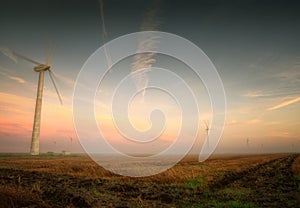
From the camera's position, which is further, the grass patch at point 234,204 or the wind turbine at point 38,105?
the wind turbine at point 38,105

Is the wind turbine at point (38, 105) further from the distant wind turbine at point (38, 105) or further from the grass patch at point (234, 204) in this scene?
the grass patch at point (234, 204)

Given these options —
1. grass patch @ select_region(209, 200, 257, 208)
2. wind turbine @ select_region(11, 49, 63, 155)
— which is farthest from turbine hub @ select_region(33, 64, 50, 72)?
grass patch @ select_region(209, 200, 257, 208)

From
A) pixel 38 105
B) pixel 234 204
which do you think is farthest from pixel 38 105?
pixel 234 204

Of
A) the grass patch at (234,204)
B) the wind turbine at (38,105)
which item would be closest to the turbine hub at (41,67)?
the wind turbine at (38,105)

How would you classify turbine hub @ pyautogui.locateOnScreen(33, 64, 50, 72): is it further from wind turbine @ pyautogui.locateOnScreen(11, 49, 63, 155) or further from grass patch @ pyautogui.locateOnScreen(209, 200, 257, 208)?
grass patch @ pyautogui.locateOnScreen(209, 200, 257, 208)

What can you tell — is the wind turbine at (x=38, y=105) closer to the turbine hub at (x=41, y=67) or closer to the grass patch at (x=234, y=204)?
the turbine hub at (x=41, y=67)

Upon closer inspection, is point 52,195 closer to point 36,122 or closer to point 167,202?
point 167,202

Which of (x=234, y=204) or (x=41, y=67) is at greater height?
(x=41, y=67)

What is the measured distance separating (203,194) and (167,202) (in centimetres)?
319

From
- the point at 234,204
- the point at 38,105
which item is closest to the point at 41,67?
the point at 38,105

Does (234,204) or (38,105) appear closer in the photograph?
(234,204)

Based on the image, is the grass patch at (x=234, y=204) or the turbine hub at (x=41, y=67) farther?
the turbine hub at (x=41, y=67)

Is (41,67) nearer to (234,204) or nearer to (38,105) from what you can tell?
(38,105)

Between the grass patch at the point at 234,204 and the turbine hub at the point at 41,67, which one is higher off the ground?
the turbine hub at the point at 41,67
